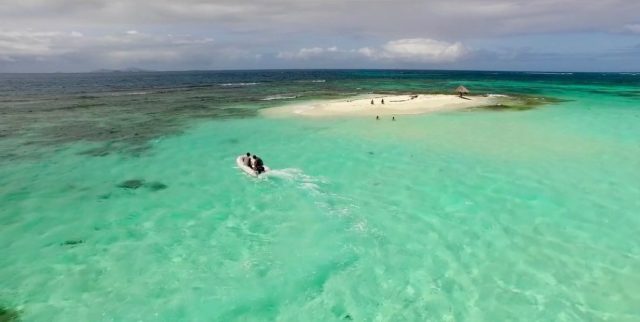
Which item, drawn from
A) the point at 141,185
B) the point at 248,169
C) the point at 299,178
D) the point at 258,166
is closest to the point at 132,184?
the point at 141,185

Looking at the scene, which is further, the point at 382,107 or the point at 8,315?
the point at 382,107

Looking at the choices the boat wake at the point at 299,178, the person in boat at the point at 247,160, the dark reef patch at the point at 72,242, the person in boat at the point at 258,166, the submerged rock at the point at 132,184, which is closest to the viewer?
the dark reef patch at the point at 72,242

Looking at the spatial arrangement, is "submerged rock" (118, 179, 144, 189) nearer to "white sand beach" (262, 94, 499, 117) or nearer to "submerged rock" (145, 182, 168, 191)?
"submerged rock" (145, 182, 168, 191)

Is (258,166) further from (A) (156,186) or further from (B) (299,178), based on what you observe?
(A) (156,186)

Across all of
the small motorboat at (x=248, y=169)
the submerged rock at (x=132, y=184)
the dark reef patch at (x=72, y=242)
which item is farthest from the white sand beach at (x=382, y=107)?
the dark reef patch at (x=72, y=242)

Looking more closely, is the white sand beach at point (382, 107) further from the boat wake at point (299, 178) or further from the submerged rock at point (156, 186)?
the submerged rock at point (156, 186)

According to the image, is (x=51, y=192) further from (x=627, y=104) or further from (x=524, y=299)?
(x=627, y=104)
